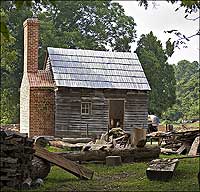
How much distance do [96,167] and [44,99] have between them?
14.0 meters

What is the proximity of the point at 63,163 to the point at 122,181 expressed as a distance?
171 cm

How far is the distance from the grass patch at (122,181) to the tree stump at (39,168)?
0.25 metres

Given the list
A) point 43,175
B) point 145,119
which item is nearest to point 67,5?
point 145,119

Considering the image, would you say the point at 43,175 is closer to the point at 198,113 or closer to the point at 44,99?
the point at 44,99

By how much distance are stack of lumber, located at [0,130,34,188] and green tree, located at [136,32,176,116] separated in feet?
121

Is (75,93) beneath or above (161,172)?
above

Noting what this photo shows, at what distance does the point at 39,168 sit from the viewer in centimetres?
1370

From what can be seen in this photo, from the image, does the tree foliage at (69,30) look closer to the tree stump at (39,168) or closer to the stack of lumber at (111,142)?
the stack of lumber at (111,142)

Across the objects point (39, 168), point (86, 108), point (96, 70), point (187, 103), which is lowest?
point (39, 168)

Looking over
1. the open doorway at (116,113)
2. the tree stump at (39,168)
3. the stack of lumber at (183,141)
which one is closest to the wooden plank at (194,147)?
the stack of lumber at (183,141)

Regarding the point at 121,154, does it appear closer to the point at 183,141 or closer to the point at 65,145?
the point at 183,141

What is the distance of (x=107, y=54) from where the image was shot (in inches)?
1372

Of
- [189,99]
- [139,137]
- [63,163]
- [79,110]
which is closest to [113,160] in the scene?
[139,137]

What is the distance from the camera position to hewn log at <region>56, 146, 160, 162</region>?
1825cm
